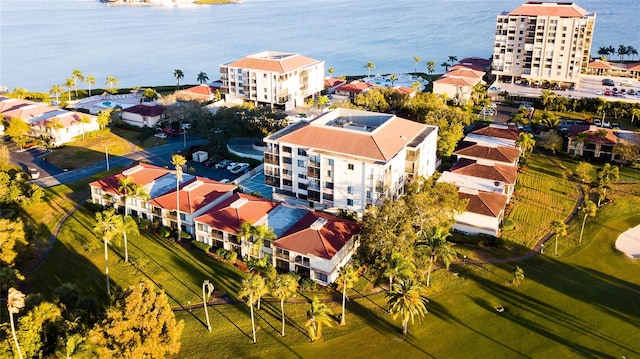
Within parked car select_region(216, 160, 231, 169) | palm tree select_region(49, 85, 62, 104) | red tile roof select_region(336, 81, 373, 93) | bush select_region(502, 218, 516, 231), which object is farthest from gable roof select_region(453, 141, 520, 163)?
palm tree select_region(49, 85, 62, 104)

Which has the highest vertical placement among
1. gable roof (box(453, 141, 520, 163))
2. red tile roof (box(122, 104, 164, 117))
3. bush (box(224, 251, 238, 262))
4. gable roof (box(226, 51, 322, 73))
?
gable roof (box(226, 51, 322, 73))

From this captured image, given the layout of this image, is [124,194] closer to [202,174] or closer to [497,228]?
[202,174]

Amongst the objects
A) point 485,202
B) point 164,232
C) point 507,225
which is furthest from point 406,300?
point 164,232

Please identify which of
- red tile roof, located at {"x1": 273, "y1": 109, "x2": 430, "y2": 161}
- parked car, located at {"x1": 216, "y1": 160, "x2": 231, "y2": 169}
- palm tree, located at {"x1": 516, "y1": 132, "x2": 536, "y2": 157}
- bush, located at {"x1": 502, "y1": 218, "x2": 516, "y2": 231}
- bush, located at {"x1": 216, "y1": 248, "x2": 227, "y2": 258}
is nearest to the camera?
bush, located at {"x1": 216, "y1": 248, "x2": 227, "y2": 258}

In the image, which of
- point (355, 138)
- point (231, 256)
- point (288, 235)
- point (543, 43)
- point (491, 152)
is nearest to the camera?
point (288, 235)

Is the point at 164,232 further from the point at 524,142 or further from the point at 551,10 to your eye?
the point at 551,10

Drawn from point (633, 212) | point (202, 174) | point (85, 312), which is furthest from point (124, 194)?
point (633, 212)

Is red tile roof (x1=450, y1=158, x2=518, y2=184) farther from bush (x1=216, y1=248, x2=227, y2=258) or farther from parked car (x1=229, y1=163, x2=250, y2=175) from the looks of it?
→ bush (x1=216, y1=248, x2=227, y2=258)
